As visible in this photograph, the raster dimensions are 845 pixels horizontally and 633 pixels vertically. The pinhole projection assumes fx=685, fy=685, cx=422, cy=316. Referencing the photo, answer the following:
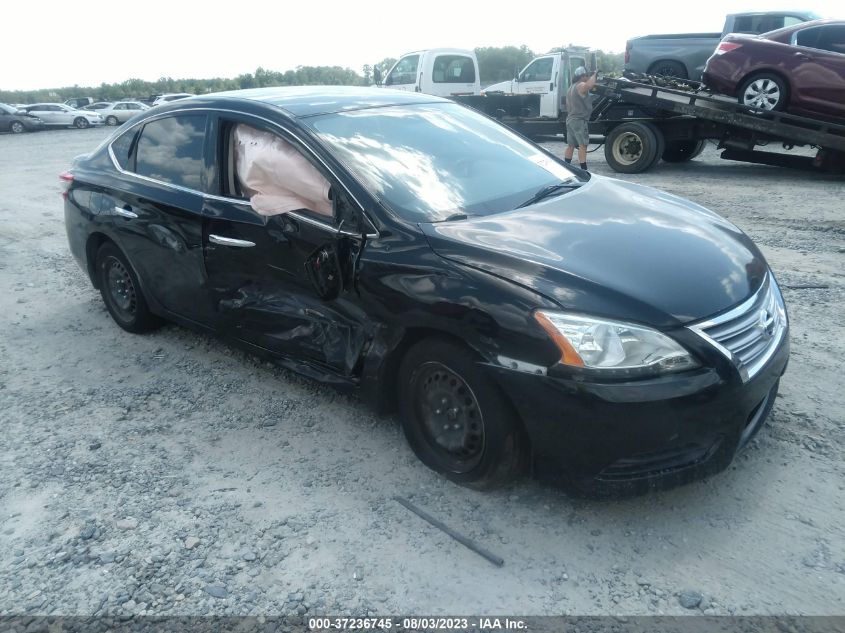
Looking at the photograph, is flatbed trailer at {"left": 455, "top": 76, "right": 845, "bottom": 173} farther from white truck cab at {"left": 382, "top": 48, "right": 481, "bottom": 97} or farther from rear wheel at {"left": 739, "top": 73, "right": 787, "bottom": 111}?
white truck cab at {"left": 382, "top": 48, "right": 481, "bottom": 97}

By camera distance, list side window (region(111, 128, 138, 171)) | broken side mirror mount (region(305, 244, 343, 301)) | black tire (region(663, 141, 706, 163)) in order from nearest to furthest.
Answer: broken side mirror mount (region(305, 244, 343, 301)) → side window (region(111, 128, 138, 171)) → black tire (region(663, 141, 706, 163))

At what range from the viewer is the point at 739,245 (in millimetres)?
3309

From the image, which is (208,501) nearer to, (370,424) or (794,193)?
(370,424)

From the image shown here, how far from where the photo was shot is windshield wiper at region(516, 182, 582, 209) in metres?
3.54

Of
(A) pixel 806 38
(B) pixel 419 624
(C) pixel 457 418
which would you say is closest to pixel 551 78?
(A) pixel 806 38

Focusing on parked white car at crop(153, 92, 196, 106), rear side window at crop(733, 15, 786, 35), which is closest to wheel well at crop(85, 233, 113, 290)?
parked white car at crop(153, 92, 196, 106)

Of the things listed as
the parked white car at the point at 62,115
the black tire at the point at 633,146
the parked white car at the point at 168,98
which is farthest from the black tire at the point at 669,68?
the parked white car at the point at 62,115

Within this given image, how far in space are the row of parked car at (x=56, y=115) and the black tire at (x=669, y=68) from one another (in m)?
19.2

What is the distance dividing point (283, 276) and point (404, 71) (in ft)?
50.7

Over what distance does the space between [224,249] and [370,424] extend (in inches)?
50.0

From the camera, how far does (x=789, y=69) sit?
1032 centimetres

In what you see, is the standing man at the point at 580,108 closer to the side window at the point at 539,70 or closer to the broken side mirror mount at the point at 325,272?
the side window at the point at 539,70

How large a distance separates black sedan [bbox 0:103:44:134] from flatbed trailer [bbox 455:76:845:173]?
27752 mm

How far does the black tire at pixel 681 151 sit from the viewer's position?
40.9ft
